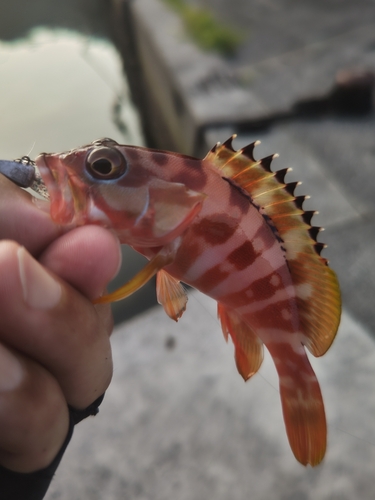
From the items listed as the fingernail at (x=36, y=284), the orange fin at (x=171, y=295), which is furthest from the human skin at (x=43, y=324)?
the orange fin at (x=171, y=295)

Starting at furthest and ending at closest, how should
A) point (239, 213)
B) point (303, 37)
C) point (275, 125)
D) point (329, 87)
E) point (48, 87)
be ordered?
point (303, 37)
point (329, 87)
point (275, 125)
point (48, 87)
point (239, 213)

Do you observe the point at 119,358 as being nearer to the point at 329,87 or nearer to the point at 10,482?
the point at 10,482

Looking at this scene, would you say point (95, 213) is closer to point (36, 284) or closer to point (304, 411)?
point (36, 284)

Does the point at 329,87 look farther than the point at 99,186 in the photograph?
Yes

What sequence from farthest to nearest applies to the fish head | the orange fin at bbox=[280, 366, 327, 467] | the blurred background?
the blurred background
the orange fin at bbox=[280, 366, 327, 467]
the fish head

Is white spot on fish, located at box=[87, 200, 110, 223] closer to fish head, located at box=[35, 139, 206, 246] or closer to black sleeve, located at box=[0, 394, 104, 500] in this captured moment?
fish head, located at box=[35, 139, 206, 246]

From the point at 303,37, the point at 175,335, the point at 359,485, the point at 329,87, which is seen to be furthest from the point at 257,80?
the point at 359,485

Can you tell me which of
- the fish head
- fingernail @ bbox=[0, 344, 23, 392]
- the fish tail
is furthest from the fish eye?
the fish tail
